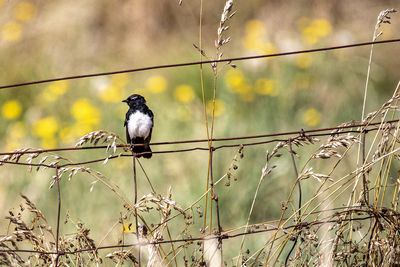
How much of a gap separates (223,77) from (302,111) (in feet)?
2.88

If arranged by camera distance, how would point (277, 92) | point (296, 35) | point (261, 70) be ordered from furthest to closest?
point (296, 35), point (261, 70), point (277, 92)

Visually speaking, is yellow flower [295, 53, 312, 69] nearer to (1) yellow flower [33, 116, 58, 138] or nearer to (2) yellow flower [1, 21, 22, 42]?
(1) yellow flower [33, 116, 58, 138]

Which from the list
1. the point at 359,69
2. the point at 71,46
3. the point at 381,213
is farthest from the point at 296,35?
the point at 381,213

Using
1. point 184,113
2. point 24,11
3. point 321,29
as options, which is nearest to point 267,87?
point 184,113

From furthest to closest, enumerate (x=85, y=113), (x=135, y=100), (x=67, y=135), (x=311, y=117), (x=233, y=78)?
(x=233, y=78) → (x=85, y=113) → (x=67, y=135) → (x=311, y=117) → (x=135, y=100)

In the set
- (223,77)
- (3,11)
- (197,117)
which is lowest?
(197,117)

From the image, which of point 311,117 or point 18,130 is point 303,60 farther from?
point 18,130

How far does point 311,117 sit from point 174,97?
4.61ft

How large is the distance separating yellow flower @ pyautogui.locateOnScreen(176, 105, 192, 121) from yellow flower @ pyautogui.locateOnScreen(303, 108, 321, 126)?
0.99 metres

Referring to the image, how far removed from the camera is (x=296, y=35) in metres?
7.64

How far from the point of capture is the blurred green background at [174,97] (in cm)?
458

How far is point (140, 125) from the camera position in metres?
3.95

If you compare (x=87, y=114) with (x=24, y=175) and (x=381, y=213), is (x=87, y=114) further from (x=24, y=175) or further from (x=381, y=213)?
(x=381, y=213)

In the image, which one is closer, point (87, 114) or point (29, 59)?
point (87, 114)
